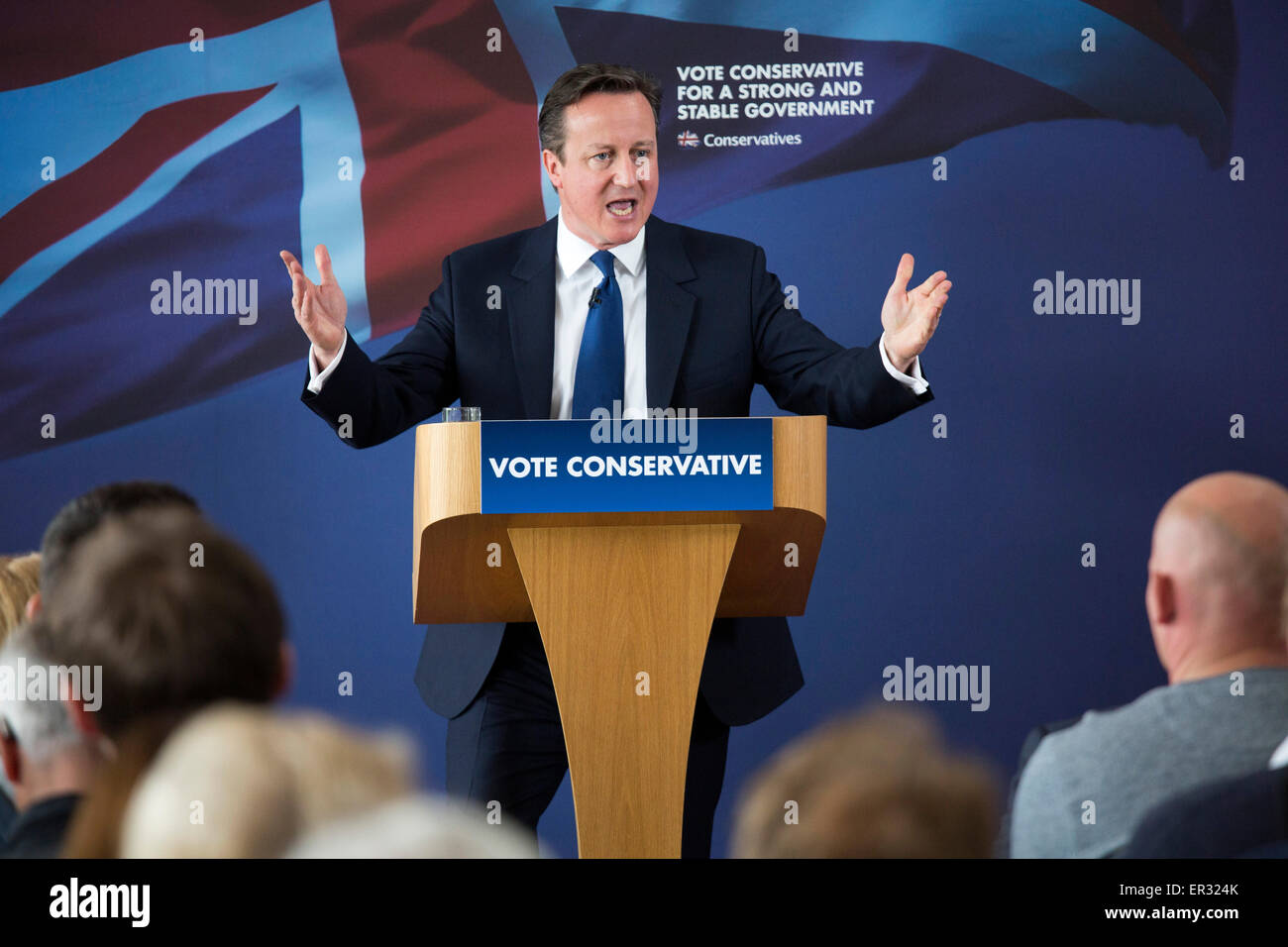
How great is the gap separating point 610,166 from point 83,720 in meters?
1.96

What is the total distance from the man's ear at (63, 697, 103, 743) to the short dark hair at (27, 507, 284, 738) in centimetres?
4

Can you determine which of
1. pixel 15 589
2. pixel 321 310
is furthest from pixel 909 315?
pixel 15 589

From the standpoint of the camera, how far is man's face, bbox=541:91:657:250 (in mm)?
3059

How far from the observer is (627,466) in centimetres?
230

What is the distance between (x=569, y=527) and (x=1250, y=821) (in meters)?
1.28

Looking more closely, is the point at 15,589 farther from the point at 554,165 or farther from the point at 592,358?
the point at 554,165

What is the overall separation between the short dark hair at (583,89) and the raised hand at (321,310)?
689mm

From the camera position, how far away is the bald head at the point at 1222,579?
5.55ft

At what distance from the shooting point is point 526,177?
15.9 feet

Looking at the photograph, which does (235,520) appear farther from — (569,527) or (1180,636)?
(1180,636)

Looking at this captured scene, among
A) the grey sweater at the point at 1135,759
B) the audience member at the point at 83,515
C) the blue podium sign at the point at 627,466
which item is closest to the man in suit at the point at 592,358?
the blue podium sign at the point at 627,466

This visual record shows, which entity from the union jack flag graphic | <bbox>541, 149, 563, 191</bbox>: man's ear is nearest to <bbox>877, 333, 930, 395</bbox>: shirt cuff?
<bbox>541, 149, 563, 191</bbox>: man's ear

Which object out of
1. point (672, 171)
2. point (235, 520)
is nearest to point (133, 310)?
point (235, 520)

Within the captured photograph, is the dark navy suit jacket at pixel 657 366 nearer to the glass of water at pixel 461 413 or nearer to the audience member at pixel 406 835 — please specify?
the glass of water at pixel 461 413
